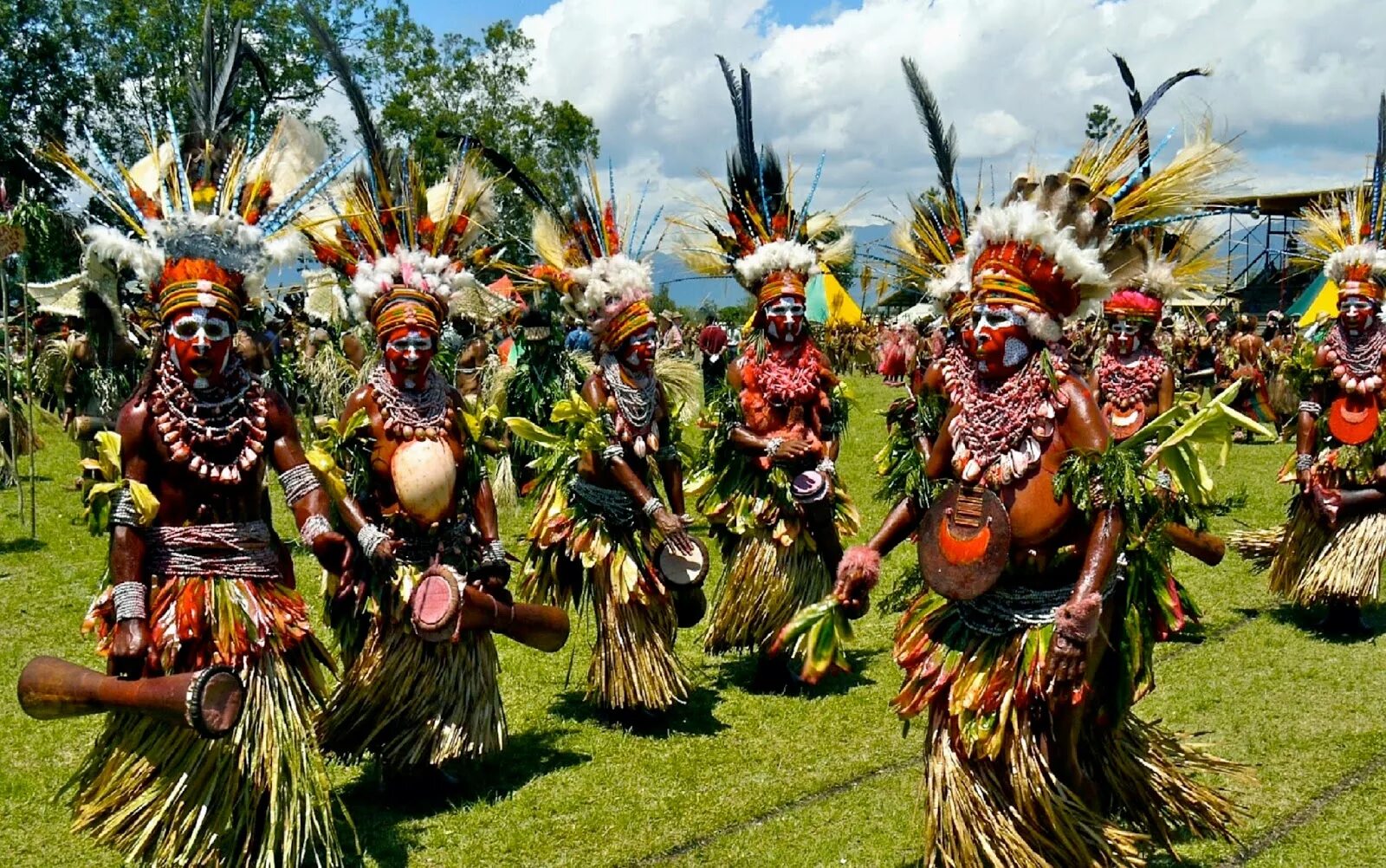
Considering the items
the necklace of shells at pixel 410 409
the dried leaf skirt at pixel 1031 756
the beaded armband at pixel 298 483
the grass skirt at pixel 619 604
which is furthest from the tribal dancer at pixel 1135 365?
the beaded armband at pixel 298 483

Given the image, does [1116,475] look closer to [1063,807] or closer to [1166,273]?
[1063,807]

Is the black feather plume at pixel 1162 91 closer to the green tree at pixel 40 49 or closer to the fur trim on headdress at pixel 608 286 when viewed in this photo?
the fur trim on headdress at pixel 608 286

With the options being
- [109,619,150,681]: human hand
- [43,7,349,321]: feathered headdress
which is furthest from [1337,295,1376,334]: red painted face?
[109,619,150,681]: human hand

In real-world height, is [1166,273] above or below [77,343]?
above

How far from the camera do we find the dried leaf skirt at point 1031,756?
367cm

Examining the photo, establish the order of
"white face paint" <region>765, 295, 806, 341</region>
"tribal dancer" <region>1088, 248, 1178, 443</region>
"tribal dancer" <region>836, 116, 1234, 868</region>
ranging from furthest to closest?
"tribal dancer" <region>1088, 248, 1178, 443</region>
"white face paint" <region>765, 295, 806, 341</region>
"tribal dancer" <region>836, 116, 1234, 868</region>

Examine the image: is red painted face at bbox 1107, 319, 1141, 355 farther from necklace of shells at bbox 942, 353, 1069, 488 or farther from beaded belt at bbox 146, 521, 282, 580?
beaded belt at bbox 146, 521, 282, 580

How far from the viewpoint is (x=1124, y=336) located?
23.2ft

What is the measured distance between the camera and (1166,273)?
6.67 meters

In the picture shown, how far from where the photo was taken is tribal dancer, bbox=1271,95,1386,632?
6891 millimetres

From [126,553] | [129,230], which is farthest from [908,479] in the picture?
[129,230]

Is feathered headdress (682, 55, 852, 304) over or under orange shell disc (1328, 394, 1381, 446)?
over

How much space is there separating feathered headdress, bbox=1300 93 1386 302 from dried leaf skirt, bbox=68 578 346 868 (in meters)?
6.13

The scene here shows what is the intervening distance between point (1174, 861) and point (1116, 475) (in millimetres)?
1648
